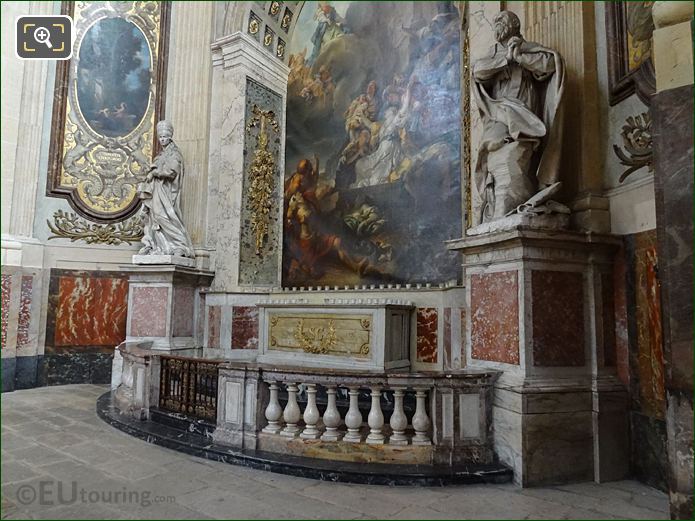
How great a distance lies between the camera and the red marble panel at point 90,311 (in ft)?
23.9

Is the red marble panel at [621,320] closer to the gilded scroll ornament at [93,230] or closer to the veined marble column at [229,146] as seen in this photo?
the veined marble column at [229,146]

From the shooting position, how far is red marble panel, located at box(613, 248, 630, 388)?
3.71 metres

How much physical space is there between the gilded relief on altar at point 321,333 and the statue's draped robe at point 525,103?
2395 mm

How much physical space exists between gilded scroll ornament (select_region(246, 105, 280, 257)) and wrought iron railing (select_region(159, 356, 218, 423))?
10.4 feet

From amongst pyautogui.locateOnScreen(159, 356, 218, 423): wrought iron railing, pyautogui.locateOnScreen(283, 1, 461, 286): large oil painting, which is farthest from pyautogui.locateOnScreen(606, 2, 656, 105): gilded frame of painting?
pyautogui.locateOnScreen(159, 356, 218, 423): wrought iron railing

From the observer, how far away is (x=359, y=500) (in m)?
3.01

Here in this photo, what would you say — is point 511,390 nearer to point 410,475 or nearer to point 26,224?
point 410,475

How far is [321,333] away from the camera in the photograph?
617 cm

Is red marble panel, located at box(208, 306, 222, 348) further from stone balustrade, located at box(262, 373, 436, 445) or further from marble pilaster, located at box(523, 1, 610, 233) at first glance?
marble pilaster, located at box(523, 1, 610, 233)

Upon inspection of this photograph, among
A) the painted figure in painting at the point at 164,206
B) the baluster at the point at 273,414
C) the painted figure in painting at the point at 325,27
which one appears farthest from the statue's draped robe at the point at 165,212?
the baluster at the point at 273,414

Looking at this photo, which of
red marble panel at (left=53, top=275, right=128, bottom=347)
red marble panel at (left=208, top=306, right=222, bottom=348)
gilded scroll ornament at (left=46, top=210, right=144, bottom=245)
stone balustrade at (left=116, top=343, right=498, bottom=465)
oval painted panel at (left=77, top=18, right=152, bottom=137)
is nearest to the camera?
stone balustrade at (left=116, top=343, right=498, bottom=465)

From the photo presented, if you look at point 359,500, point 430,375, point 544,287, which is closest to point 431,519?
point 359,500

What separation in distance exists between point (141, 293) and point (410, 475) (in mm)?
4883

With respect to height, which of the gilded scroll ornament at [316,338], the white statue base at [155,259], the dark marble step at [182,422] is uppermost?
the white statue base at [155,259]
